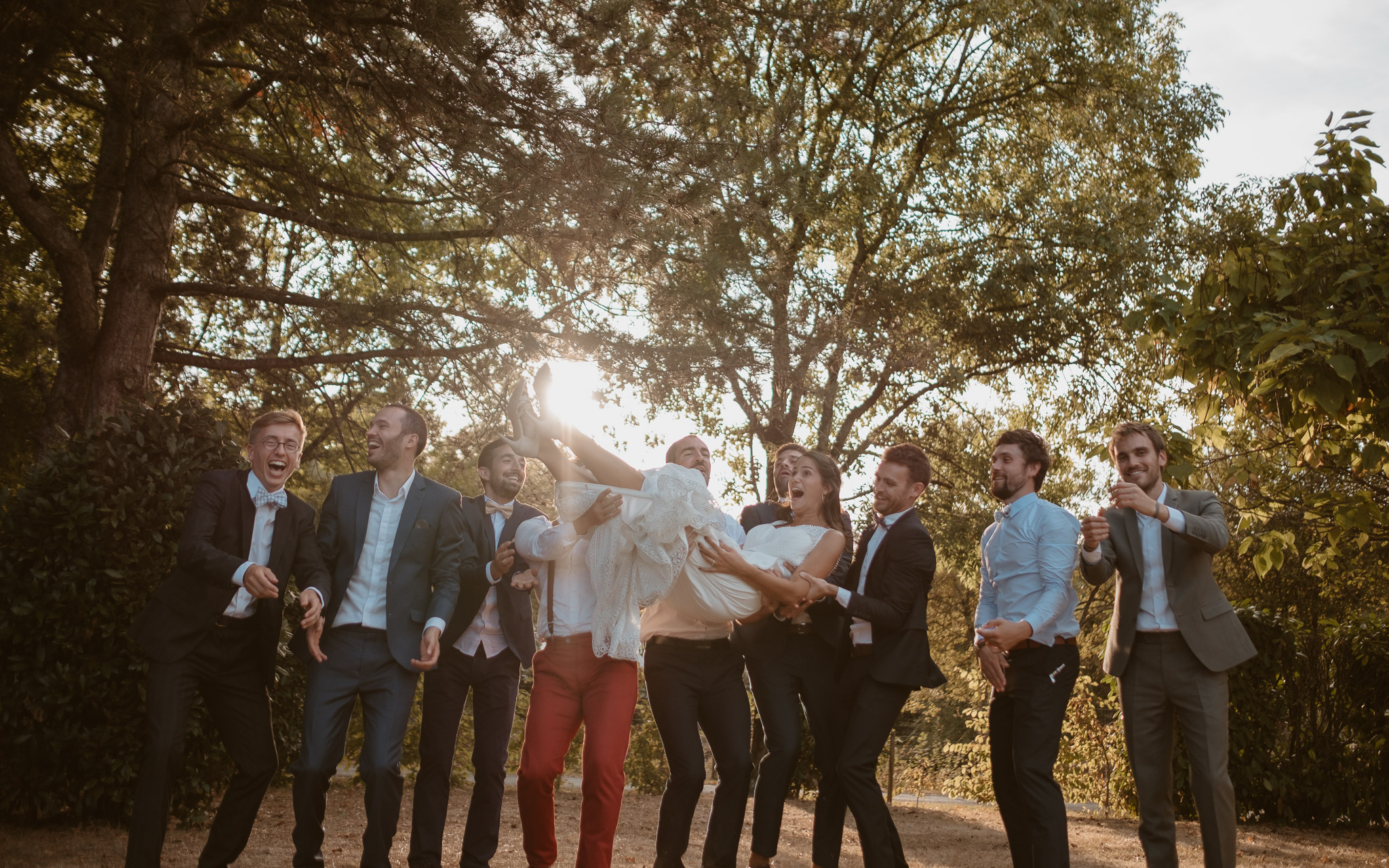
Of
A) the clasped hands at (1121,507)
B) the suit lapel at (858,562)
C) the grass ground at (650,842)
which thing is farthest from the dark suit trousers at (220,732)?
the clasped hands at (1121,507)

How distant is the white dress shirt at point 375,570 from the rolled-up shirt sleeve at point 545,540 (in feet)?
1.69

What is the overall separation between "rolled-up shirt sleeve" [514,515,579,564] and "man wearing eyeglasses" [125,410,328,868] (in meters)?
0.91

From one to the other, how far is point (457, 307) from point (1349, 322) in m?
6.29

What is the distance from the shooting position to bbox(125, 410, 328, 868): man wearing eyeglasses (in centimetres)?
414

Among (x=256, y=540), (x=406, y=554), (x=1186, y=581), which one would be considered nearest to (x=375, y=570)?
(x=406, y=554)

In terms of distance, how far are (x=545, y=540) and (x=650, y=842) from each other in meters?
3.84

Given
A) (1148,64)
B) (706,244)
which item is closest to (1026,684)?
Answer: (706,244)

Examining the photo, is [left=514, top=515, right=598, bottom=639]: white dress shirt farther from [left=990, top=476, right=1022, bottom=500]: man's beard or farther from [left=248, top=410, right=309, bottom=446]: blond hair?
[left=990, top=476, right=1022, bottom=500]: man's beard

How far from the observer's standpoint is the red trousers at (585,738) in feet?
13.5

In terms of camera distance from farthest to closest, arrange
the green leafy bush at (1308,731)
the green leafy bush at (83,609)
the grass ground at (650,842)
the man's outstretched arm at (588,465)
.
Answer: the green leafy bush at (1308,731) < the green leafy bush at (83,609) < the grass ground at (650,842) < the man's outstretched arm at (588,465)

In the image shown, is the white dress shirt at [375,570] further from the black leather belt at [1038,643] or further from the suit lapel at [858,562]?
the black leather belt at [1038,643]

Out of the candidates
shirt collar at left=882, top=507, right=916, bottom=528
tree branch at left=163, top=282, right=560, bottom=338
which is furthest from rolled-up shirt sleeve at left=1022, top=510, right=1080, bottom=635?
tree branch at left=163, top=282, right=560, bottom=338

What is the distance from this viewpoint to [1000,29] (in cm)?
1455

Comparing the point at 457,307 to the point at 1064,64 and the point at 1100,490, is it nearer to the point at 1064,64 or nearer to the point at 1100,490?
the point at 1064,64
